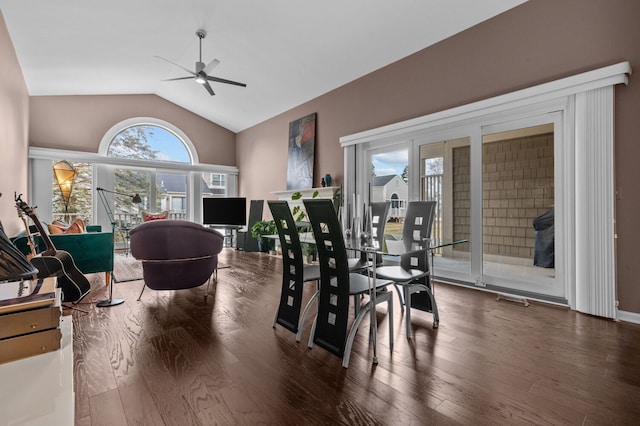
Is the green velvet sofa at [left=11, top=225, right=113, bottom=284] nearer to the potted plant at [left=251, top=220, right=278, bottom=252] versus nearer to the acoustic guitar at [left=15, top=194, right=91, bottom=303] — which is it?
the acoustic guitar at [left=15, top=194, right=91, bottom=303]

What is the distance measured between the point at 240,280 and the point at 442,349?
112 inches

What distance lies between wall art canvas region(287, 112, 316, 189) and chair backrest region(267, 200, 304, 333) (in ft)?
12.0

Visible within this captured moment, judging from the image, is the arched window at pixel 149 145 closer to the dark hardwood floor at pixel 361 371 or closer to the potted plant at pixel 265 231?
the potted plant at pixel 265 231

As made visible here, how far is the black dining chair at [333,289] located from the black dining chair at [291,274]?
0.21 m

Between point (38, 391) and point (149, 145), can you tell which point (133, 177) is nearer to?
point (149, 145)

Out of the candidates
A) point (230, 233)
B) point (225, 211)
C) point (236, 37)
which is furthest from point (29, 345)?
point (230, 233)

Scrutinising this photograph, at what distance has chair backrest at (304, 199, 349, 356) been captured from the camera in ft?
6.61

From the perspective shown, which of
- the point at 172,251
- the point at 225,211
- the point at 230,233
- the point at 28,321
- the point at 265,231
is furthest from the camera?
the point at 230,233

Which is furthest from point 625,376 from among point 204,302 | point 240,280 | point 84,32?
point 84,32

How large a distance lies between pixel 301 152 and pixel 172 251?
3803 mm

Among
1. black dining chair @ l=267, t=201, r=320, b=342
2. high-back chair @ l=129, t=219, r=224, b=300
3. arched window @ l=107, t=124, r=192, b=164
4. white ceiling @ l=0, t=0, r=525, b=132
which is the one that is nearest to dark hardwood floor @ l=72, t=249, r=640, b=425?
black dining chair @ l=267, t=201, r=320, b=342

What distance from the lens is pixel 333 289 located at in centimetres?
216

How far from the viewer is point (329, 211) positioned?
195 cm

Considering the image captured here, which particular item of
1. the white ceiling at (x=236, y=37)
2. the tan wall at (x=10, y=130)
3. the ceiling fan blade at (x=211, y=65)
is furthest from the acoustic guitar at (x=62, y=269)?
the ceiling fan blade at (x=211, y=65)
